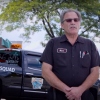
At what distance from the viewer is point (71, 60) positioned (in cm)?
237

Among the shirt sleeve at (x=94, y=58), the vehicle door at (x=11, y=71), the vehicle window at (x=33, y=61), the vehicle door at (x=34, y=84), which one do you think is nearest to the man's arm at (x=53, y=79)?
the shirt sleeve at (x=94, y=58)

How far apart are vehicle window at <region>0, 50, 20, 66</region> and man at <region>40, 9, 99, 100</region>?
329 centimetres

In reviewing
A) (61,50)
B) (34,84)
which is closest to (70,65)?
(61,50)

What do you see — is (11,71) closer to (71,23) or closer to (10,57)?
(10,57)

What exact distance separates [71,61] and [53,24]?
16435 mm

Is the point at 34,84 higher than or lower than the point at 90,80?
lower

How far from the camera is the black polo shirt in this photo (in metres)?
2.36

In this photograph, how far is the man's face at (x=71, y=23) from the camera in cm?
247

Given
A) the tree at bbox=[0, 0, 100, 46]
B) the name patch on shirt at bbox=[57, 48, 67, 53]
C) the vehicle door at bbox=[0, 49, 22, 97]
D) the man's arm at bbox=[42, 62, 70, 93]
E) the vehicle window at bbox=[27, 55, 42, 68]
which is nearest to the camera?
the man's arm at bbox=[42, 62, 70, 93]

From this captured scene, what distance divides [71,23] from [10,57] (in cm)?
343

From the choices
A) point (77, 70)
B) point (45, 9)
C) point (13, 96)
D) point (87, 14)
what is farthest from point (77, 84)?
point (87, 14)

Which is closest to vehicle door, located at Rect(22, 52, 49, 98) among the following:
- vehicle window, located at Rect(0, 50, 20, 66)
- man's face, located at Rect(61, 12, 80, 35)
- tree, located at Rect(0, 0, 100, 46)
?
vehicle window, located at Rect(0, 50, 20, 66)

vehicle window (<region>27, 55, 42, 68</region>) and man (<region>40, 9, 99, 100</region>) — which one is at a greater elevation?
man (<region>40, 9, 99, 100</region>)

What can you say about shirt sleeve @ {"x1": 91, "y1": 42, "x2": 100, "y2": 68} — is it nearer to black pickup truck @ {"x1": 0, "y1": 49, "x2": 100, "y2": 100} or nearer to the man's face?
the man's face
